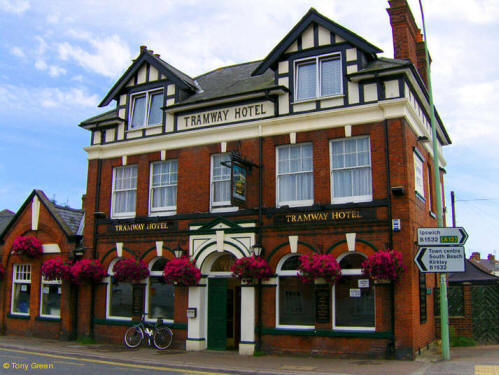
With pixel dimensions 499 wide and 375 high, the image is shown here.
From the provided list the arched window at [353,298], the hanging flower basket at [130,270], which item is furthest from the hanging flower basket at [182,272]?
the arched window at [353,298]

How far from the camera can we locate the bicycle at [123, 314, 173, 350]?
57.7ft

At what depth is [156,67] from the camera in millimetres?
20312

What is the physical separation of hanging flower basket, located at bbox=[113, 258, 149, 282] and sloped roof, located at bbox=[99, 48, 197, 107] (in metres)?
7.01

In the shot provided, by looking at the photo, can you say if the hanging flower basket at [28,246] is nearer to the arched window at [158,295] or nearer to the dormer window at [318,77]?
the arched window at [158,295]

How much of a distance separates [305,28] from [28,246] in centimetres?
1422

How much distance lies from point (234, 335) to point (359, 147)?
7886 mm

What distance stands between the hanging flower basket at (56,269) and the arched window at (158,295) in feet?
11.1

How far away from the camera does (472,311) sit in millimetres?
18906

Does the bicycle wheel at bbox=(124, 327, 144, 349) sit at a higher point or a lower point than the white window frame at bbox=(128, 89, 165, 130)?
lower

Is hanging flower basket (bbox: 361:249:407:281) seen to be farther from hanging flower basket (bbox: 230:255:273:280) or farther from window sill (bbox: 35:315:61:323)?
window sill (bbox: 35:315:61:323)

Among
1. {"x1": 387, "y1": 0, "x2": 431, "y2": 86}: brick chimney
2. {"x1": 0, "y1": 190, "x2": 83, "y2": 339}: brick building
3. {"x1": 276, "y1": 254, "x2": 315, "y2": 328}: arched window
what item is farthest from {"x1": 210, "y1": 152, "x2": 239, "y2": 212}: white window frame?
{"x1": 387, "y1": 0, "x2": 431, "y2": 86}: brick chimney

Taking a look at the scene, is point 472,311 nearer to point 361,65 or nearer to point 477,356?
point 477,356

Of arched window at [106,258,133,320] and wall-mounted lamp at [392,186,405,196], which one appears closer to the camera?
wall-mounted lamp at [392,186,405,196]

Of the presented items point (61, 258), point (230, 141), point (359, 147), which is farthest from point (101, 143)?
point (359, 147)
